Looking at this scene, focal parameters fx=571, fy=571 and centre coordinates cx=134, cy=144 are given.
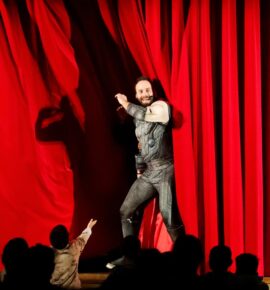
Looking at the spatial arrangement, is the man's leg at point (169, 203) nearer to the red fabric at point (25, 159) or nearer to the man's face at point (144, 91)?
the man's face at point (144, 91)

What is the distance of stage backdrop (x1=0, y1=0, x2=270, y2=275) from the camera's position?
13.2ft

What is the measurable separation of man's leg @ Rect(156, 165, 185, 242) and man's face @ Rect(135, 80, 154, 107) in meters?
0.53

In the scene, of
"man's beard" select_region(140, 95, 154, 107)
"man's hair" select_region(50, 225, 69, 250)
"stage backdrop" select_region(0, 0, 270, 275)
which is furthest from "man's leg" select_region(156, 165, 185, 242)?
"man's hair" select_region(50, 225, 69, 250)

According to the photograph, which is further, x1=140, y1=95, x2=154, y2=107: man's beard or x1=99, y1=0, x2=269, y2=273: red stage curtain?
x1=140, y1=95, x2=154, y2=107: man's beard

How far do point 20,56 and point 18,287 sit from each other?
2493 mm

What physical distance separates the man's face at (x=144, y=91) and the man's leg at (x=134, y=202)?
1.92ft

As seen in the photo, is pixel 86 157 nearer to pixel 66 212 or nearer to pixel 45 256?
pixel 66 212

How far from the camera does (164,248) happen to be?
4.45 m

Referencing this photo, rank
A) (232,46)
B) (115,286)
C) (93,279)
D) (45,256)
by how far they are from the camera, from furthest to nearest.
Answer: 1. (93,279)
2. (232,46)
3. (45,256)
4. (115,286)

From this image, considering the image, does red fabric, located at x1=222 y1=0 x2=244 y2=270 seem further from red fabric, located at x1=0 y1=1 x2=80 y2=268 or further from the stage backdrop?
red fabric, located at x1=0 y1=1 x2=80 y2=268

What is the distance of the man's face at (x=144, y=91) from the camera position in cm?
412

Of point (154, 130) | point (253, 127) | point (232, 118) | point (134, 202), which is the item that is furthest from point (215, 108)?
point (134, 202)

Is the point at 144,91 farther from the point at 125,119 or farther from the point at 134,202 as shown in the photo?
the point at 134,202

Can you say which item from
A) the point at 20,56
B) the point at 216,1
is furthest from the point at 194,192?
the point at 20,56
